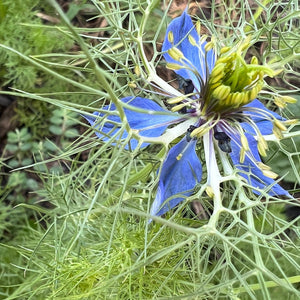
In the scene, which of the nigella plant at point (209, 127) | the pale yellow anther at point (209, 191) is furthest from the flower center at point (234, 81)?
the pale yellow anther at point (209, 191)

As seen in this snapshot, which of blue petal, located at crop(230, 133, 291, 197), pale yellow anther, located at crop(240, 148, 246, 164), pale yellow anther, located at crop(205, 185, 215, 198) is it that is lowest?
blue petal, located at crop(230, 133, 291, 197)

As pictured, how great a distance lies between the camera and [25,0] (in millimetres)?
1509

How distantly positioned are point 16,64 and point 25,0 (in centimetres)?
21

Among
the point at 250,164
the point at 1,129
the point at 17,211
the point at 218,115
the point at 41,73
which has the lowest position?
the point at 17,211

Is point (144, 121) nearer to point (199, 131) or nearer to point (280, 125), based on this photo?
point (199, 131)

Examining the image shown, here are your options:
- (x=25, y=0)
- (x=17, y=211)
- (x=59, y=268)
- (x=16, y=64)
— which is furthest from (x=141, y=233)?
(x=25, y=0)

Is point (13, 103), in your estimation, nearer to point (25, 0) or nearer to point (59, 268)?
point (25, 0)

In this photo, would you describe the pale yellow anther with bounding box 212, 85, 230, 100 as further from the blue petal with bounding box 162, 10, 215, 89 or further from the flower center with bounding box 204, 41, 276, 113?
the blue petal with bounding box 162, 10, 215, 89

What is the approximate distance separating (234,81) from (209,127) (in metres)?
0.09

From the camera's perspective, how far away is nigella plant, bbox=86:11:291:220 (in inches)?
31.4

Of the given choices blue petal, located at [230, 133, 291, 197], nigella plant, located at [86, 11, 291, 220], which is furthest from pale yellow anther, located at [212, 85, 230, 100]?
blue petal, located at [230, 133, 291, 197]

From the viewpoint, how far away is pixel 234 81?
0.80 m

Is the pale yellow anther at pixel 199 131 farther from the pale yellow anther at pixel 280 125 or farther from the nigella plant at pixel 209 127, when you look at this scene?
the pale yellow anther at pixel 280 125

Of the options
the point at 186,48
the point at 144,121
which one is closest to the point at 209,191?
the point at 144,121
